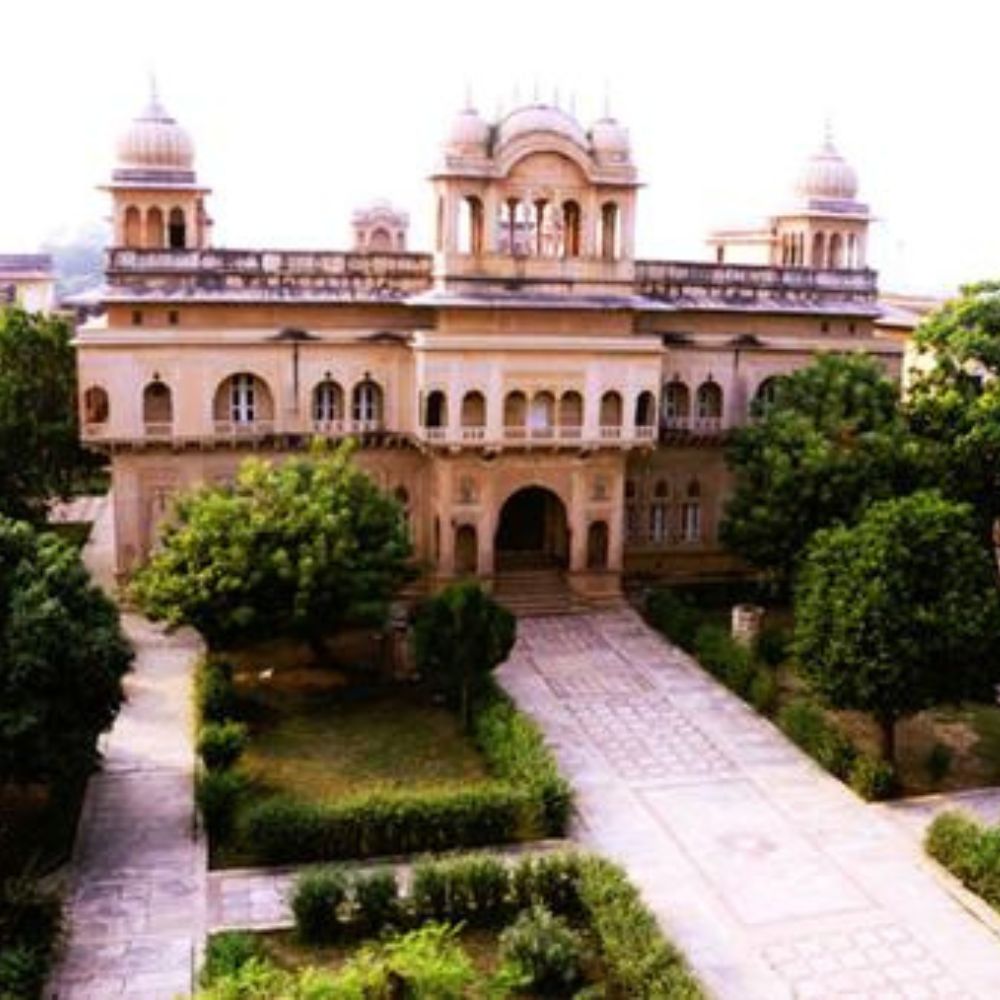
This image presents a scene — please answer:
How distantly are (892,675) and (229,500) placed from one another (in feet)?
46.7

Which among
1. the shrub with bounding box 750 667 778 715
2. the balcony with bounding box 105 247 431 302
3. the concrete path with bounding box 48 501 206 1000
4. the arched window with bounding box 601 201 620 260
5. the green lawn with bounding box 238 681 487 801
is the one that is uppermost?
the arched window with bounding box 601 201 620 260

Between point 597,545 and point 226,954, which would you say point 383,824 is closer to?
point 226,954

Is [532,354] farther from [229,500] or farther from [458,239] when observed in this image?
[229,500]

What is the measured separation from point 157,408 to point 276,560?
957 cm

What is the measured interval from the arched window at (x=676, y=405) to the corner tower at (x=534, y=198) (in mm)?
4331

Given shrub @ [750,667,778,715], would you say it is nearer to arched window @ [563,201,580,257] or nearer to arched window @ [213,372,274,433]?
arched window @ [563,201,580,257]

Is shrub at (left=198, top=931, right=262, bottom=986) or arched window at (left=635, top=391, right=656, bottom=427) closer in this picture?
shrub at (left=198, top=931, right=262, bottom=986)

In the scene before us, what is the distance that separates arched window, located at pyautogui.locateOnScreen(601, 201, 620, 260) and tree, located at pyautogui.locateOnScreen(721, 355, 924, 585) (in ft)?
19.8

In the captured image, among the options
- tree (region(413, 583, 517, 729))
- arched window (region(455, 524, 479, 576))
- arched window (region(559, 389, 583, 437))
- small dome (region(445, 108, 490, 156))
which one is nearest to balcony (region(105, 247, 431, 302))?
small dome (region(445, 108, 490, 156))

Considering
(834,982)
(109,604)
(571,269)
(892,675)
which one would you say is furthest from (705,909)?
(571,269)

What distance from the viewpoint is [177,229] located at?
36.3 metres

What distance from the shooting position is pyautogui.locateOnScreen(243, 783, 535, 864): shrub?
68.4 feet

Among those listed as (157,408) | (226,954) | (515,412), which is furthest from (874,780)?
(157,408)

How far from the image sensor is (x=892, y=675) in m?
23.2
